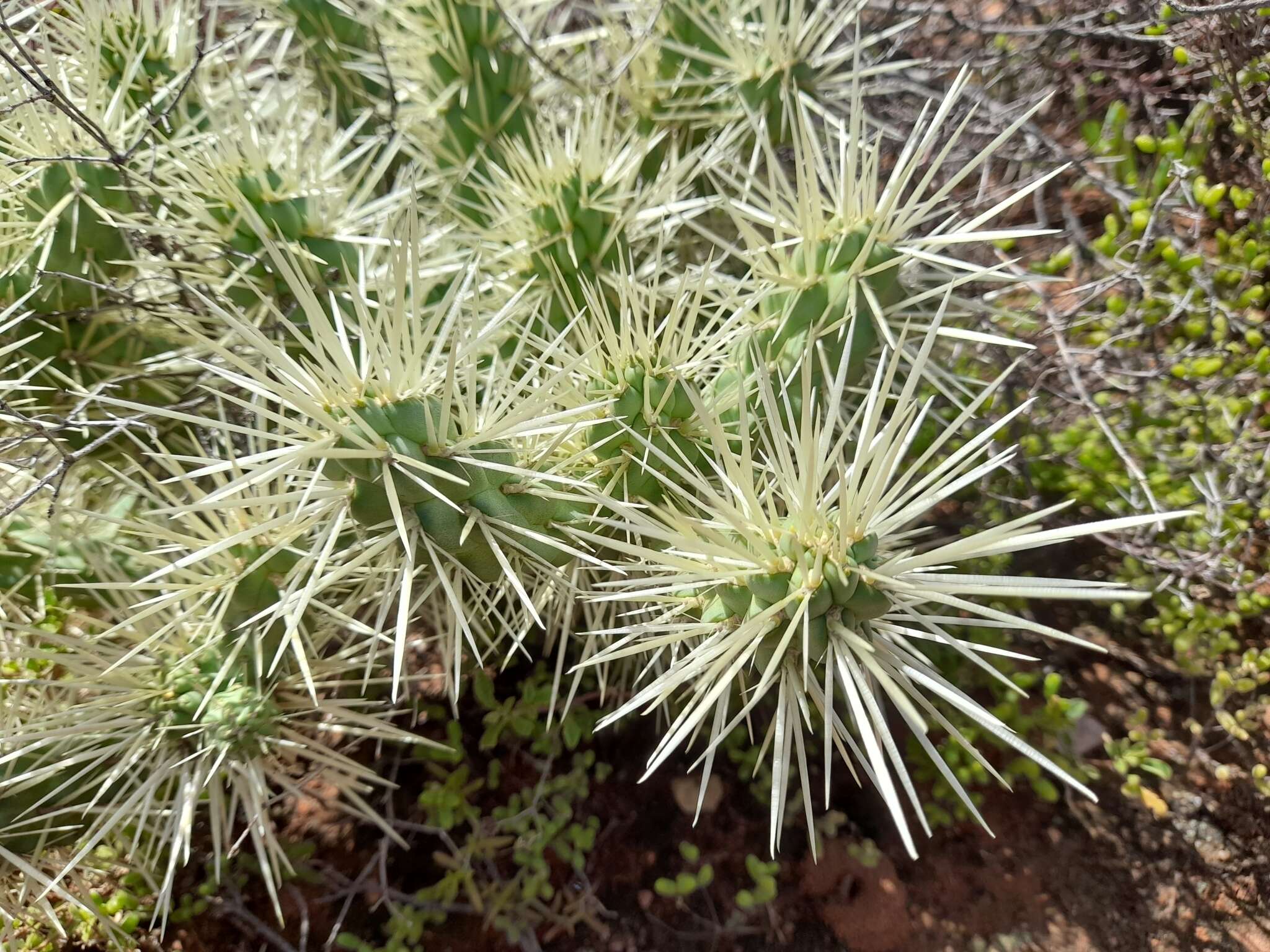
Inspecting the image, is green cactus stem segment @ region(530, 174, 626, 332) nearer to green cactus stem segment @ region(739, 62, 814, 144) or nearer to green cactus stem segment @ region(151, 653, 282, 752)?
green cactus stem segment @ region(739, 62, 814, 144)

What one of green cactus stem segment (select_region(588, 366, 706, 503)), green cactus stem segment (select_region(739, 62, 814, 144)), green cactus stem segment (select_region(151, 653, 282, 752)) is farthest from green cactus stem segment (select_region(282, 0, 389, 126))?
green cactus stem segment (select_region(151, 653, 282, 752))

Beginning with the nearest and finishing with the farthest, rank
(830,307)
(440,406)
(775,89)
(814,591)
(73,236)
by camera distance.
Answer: (814,591) → (440,406) → (830,307) → (73,236) → (775,89)

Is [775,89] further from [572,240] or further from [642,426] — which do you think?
[642,426]

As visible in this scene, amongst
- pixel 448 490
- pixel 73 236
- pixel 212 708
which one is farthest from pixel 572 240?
pixel 212 708

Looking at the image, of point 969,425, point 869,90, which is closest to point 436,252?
point 869,90

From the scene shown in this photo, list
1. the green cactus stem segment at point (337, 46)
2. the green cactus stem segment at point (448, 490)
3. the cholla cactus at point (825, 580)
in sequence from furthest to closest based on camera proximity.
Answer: the green cactus stem segment at point (337, 46), the green cactus stem segment at point (448, 490), the cholla cactus at point (825, 580)

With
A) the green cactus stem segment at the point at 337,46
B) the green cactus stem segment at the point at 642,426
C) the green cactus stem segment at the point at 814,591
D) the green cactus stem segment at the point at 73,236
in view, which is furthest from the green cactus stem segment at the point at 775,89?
the green cactus stem segment at the point at 73,236

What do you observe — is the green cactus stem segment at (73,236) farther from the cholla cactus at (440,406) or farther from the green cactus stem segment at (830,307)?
the green cactus stem segment at (830,307)
